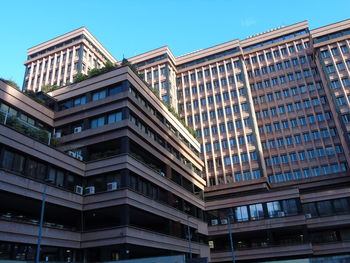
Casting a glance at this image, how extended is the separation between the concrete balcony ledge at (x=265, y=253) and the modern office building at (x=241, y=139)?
0.15 metres

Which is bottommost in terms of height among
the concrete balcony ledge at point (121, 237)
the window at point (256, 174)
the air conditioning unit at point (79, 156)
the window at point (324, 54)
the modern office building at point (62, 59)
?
the concrete balcony ledge at point (121, 237)

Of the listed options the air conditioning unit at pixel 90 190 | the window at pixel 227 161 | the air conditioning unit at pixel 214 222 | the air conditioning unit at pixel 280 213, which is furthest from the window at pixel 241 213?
the air conditioning unit at pixel 90 190

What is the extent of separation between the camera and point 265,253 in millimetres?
53406

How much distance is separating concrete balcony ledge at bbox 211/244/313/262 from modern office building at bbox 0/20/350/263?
0.50ft

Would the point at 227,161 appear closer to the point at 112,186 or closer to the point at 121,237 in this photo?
the point at 112,186

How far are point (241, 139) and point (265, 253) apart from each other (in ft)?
80.2

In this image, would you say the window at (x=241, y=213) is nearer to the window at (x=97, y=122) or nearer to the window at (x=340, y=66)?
the window at (x=97, y=122)

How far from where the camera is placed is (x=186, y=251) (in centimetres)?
4734

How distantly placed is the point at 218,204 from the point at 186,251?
14756 millimetres

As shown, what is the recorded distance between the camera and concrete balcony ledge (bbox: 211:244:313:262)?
5116 centimetres

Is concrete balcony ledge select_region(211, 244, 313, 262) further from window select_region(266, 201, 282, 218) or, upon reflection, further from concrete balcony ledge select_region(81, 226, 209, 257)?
concrete balcony ledge select_region(81, 226, 209, 257)

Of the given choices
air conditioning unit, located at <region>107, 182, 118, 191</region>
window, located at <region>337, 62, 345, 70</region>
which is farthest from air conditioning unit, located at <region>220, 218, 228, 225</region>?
window, located at <region>337, 62, 345, 70</region>

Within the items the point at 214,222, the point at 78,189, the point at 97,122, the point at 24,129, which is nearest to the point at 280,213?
the point at 214,222

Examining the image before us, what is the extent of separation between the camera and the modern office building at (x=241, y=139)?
4222 centimetres
